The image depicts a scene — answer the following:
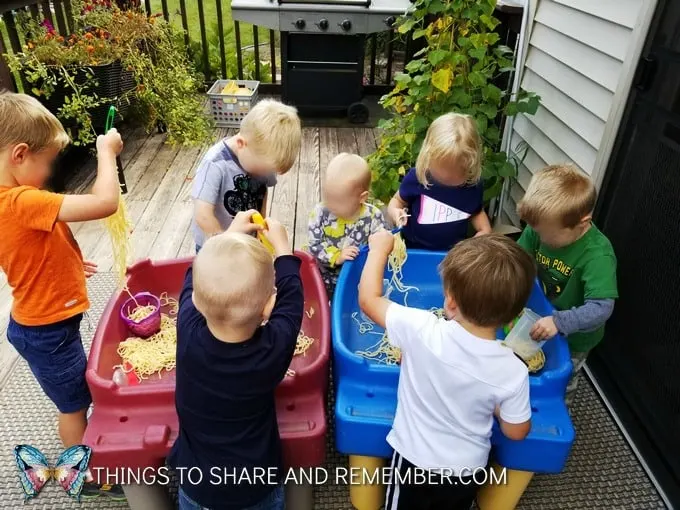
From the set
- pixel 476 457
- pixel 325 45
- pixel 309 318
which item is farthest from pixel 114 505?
pixel 325 45

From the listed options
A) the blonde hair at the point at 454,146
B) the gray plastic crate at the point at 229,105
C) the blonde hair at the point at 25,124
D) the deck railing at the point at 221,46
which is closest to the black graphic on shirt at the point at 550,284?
the blonde hair at the point at 454,146

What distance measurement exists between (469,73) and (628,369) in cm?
154

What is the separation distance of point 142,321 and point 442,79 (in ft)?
5.73

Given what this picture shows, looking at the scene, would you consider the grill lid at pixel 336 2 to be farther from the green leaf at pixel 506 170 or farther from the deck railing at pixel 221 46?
the green leaf at pixel 506 170

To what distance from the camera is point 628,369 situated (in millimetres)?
2018

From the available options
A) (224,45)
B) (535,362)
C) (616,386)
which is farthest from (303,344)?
(224,45)

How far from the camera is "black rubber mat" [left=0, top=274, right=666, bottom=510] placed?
5.55 feet

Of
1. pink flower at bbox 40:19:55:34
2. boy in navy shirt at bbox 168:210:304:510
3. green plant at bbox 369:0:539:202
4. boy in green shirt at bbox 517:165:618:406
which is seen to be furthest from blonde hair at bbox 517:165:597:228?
pink flower at bbox 40:19:55:34

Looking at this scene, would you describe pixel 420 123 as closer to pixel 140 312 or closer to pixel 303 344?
pixel 303 344

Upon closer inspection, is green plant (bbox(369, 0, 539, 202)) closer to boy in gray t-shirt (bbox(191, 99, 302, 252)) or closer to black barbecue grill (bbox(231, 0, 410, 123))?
boy in gray t-shirt (bbox(191, 99, 302, 252))

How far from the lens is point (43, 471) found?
1.70 m

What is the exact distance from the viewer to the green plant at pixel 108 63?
3201mm

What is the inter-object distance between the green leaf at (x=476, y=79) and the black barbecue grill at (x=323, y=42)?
175 centimetres

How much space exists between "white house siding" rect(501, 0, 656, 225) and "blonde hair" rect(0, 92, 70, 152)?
2.01 m
